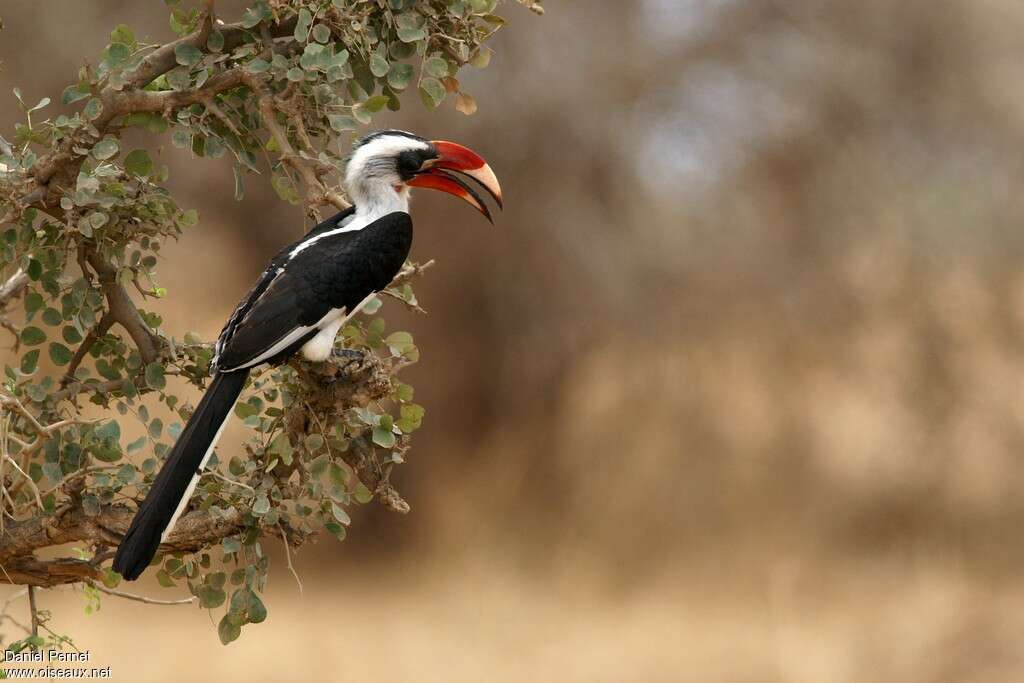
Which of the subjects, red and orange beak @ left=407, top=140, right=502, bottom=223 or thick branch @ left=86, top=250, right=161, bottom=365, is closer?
thick branch @ left=86, top=250, right=161, bottom=365

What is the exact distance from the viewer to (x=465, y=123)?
3922 mm

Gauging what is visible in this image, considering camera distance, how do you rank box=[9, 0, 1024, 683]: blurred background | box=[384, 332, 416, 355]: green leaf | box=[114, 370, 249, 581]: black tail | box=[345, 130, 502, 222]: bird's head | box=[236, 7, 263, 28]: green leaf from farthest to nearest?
box=[9, 0, 1024, 683]: blurred background
box=[345, 130, 502, 222]: bird's head
box=[384, 332, 416, 355]: green leaf
box=[236, 7, 263, 28]: green leaf
box=[114, 370, 249, 581]: black tail

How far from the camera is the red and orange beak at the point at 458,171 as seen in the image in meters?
1.76

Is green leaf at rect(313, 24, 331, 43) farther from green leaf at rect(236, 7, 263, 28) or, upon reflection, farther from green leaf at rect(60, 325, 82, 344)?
green leaf at rect(60, 325, 82, 344)

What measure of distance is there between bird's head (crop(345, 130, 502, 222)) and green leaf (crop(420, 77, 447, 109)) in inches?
10.5

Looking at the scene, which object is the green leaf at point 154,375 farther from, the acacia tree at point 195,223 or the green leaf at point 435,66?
the green leaf at point 435,66

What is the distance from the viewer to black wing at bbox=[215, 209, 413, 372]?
1.49m

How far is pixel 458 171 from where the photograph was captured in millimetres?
1789

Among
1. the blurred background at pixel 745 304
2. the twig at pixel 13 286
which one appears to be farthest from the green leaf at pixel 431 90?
the blurred background at pixel 745 304

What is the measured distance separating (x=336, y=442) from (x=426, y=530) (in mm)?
2847

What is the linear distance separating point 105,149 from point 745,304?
2777 mm

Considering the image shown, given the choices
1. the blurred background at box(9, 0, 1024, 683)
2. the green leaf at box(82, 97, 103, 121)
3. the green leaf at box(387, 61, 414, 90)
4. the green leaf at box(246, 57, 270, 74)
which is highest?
the green leaf at box(387, 61, 414, 90)

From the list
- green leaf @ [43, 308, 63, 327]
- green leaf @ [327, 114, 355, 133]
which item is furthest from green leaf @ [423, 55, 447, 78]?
green leaf @ [43, 308, 63, 327]

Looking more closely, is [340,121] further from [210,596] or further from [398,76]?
[210,596]
